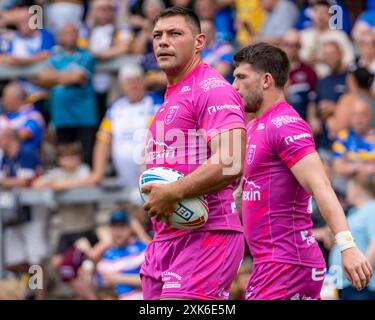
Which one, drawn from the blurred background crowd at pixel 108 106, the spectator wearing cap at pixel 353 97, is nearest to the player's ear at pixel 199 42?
the blurred background crowd at pixel 108 106

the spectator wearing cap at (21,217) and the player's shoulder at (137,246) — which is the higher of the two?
the spectator wearing cap at (21,217)

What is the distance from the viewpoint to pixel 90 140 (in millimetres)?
14422

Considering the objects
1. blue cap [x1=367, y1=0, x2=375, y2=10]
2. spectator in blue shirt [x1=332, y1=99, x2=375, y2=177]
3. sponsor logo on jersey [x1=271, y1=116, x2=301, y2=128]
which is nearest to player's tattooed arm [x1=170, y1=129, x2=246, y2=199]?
sponsor logo on jersey [x1=271, y1=116, x2=301, y2=128]

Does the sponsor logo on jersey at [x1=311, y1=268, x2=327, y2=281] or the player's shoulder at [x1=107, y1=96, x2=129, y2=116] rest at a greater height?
the player's shoulder at [x1=107, y1=96, x2=129, y2=116]

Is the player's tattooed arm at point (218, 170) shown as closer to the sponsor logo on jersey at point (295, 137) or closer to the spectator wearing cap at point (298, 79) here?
the sponsor logo on jersey at point (295, 137)

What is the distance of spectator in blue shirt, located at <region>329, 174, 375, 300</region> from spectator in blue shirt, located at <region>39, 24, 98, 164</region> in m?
4.67

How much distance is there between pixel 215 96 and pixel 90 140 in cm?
765

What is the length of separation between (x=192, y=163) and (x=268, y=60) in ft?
3.50

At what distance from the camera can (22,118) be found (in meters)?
14.4

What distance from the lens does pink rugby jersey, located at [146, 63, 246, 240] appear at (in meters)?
6.91

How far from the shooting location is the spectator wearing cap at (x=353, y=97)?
12.4 meters

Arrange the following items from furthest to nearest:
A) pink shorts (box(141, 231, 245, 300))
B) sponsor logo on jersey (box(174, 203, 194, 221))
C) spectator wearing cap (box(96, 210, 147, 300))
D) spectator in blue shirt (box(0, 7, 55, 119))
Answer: spectator in blue shirt (box(0, 7, 55, 119)), spectator wearing cap (box(96, 210, 147, 300)), pink shorts (box(141, 231, 245, 300)), sponsor logo on jersey (box(174, 203, 194, 221))

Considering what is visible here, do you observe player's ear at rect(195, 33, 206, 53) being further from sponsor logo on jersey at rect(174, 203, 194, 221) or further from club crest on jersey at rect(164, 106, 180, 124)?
sponsor logo on jersey at rect(174, 203, 194, 221)
